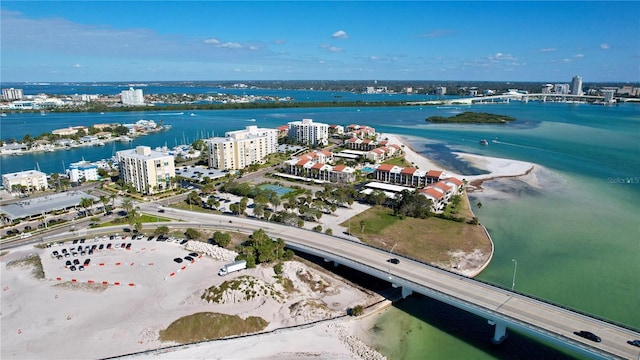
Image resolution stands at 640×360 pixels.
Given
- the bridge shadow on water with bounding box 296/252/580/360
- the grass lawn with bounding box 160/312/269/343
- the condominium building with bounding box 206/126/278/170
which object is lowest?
the bridge shadow on water with bounding box 296/252/580/360

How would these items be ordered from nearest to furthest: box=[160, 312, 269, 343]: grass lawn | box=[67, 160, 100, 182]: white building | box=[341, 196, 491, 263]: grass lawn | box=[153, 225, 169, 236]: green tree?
box=[160, 312, 269, 343]: grass lawn
box=[341, 196, 491, 263]: grass lawn
box=[153, 225, 169, 236]: green tree
box=[67, 160, 100, 182]: white building

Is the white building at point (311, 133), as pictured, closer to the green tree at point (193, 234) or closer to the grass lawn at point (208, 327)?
the green tree at point (193, 234)

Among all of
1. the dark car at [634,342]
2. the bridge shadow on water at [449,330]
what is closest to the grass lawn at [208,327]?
the bridge shadow on water at [449,330]

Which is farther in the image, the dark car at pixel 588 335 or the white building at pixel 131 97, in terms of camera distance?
the white building at pixel 131 97

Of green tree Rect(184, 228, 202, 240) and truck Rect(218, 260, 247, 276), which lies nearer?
truck Rect(218, 260, 247, 276)

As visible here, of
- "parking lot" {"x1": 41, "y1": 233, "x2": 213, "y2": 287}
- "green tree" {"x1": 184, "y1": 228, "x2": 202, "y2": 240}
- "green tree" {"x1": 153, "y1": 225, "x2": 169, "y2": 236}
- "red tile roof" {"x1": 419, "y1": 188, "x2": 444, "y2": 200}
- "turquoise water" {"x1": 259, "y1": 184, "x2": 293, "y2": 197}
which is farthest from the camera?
"turquoise water" {"x1": 259, "y1": 184, "x2": 293, "y2": 197}

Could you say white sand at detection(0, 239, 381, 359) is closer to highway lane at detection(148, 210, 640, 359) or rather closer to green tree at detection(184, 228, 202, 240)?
green tree at detection(184, 228, 202, 240)

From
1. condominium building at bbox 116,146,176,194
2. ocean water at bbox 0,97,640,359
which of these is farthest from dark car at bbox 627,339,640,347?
condominium building at bbox 116,146,176,194

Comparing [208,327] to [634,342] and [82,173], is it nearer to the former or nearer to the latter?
[634,342]
